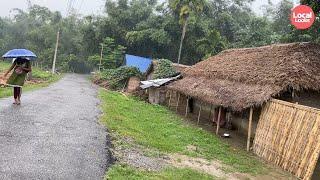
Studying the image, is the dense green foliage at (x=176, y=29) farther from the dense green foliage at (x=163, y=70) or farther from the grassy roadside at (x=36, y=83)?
the dense green foliage at (x=163, y=70)

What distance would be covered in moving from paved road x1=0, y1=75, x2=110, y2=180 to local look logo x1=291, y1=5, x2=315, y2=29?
765cm

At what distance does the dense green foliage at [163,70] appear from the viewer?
94.6ft

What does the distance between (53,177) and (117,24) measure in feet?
152

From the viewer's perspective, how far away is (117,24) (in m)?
51.9

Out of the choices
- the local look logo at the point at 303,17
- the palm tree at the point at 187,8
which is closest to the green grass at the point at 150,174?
the local look logo at the point at 303,17

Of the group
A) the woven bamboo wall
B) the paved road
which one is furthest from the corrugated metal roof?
the woven bamboo wall

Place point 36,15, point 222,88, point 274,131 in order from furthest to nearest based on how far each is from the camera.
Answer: point 36,15, point 222,88, point 274,131

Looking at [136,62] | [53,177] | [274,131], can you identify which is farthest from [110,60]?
[53,177]

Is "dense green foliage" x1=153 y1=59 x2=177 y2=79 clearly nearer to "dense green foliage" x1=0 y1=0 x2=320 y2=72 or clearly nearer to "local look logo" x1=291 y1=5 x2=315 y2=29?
"dense green foliage" x1=0 y1=0 x2=320 y2=72

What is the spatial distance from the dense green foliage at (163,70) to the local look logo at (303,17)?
1527 cm

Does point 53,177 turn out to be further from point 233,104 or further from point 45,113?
point 233,104

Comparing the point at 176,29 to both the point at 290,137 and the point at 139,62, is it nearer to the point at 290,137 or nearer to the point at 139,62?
the point at 139,62

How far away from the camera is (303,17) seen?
1358 cm

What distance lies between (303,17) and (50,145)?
9555mm
